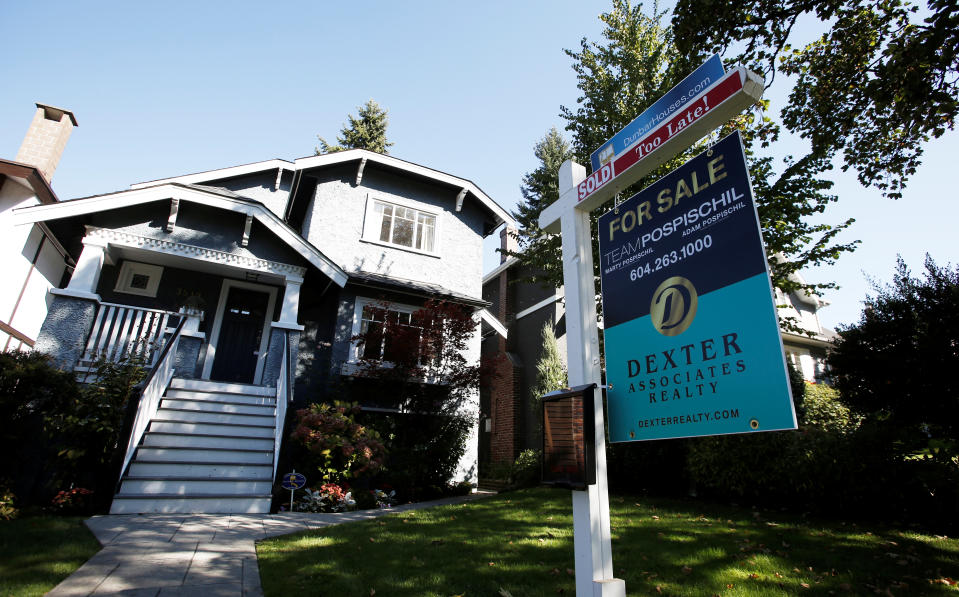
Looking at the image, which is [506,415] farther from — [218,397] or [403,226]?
[218,397]

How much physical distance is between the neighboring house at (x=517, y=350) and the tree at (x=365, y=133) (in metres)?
11.2

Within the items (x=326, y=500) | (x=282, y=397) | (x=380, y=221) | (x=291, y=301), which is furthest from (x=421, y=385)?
(x=380, y=221)

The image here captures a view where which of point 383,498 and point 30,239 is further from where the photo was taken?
point 30,239

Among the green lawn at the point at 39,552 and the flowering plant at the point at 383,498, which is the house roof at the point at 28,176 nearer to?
the green lawn at the point at 39,552

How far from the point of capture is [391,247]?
12.8m

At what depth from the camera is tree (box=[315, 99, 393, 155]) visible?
26.0m

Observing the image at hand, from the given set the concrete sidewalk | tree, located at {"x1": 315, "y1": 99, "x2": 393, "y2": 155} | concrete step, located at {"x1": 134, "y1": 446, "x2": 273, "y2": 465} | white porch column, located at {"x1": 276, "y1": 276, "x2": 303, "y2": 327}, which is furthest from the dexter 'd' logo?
tree, located at {"x1": 315, "y1": 99, "x2": 393, "y2": 155}

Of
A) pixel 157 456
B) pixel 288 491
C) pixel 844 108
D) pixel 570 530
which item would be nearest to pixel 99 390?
pixel 157 456

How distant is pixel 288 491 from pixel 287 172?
941cm

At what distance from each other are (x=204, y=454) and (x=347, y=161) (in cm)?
827

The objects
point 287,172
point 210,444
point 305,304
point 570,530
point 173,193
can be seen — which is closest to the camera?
point 570,530

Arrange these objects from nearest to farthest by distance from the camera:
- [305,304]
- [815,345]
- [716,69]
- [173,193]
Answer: [716,69] < [173,193] < [305,304] < [815,345]

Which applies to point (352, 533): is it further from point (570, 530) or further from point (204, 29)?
point (204, 29)

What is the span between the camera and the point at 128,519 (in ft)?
19.8
